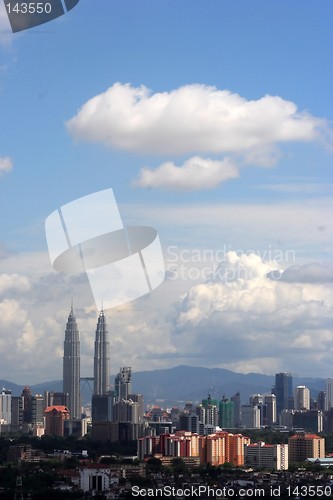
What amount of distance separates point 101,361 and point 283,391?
6.86 m

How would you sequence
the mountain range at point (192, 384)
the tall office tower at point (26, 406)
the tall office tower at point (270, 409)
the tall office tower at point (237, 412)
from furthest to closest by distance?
the mountain range at point (192, 384)
the tall office tower at point (270, 409)
the tall office tower at point (237, 412)
the tall office tower at point (26, 406)

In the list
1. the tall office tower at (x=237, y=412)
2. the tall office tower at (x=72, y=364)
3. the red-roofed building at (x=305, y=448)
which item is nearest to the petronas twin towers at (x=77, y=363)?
the tall office tower at (x=72, y=364)

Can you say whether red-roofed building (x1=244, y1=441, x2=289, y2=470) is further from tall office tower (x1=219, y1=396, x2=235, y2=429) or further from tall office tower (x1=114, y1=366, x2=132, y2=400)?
tall office tower (x1=114, y1=366, x2=132, y2=400)

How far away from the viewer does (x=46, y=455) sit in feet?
55.6

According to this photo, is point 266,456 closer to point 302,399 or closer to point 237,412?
point 237,412

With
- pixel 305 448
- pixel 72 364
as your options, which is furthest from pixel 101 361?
pixel 305 448

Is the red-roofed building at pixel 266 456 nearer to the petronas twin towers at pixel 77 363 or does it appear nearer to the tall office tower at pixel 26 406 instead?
the tall office tower at pixel 26 406

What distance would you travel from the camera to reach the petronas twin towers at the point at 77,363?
3334 centimetres

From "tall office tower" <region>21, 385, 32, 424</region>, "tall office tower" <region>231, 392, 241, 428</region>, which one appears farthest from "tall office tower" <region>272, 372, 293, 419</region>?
"tall office tower" <region>21, 385, 32, 424</region>

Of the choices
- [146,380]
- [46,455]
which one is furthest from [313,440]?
[146,380]

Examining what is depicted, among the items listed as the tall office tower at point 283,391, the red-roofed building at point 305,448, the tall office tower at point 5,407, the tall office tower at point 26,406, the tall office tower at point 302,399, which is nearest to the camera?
the red-roofed building at point 305,448

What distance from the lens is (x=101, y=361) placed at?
112 feet

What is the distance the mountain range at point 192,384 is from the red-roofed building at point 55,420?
40.7ft

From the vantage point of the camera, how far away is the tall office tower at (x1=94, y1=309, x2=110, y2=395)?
3331 centimetres
